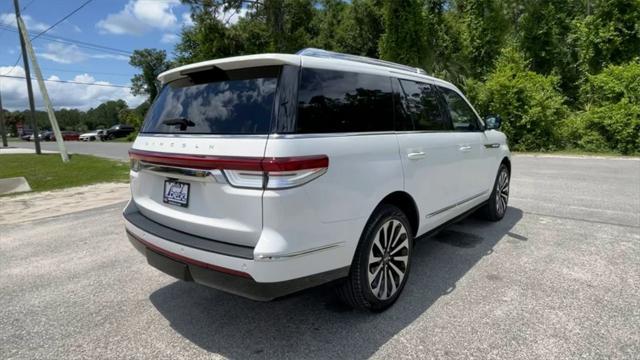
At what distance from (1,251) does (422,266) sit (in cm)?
509

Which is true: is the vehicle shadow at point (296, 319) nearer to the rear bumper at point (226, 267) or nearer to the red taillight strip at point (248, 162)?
the rear bumper at point (226, 267)

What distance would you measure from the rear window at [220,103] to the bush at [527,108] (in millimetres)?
15920

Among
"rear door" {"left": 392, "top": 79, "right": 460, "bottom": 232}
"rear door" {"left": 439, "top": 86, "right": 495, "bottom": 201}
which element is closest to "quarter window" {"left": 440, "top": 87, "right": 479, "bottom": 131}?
"rear door" {"left": 439, "top": 86, "right": 495, "bottom": 201}

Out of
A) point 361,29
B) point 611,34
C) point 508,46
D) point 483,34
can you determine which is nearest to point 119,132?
point 361,29

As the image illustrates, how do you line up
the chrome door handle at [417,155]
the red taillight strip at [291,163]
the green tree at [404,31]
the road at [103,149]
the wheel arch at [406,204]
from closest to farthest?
the red taillight strip at [291,163], the wheel arch at [406,204], the chrome door handle at [417,155], the green tree at [404,31], the road at [103,149]

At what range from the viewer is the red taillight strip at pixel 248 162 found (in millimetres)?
A: 2150

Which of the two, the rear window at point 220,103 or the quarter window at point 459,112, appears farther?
the quarter window at point 459,112

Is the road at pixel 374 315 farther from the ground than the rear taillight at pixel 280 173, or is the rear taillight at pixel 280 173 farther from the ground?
the rear taillight at pixel 280 173

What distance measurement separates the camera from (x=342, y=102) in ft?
8.79

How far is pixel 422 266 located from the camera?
3855 millimetres

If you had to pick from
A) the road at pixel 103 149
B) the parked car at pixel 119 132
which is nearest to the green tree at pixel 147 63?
the parked car at pixel 119 132

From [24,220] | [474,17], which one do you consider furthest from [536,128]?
[24,220]

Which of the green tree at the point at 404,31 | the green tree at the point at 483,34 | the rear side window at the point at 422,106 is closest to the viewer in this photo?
the rear side window at the point at 422,106

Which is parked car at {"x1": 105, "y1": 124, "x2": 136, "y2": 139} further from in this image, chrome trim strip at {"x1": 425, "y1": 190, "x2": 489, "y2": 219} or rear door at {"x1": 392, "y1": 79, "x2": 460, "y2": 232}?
rear door at {"x1": 392, "y1": 79, "x2": 460, "y2": 232}
